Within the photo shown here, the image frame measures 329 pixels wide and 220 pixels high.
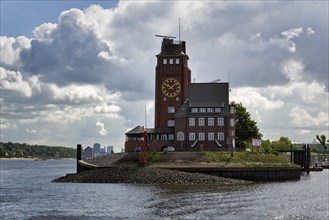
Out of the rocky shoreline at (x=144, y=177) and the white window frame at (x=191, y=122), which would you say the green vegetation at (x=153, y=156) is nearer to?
the rocky shoreline at (x=144, y=177)

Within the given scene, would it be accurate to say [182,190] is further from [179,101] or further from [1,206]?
[179,101]

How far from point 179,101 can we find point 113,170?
93.1 feet

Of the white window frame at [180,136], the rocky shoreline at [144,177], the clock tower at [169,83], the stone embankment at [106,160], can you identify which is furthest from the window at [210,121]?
the rocky shoreline at [144,177]

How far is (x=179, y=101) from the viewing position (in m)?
112

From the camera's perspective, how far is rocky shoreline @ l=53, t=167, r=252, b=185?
→ 82125 millimetres

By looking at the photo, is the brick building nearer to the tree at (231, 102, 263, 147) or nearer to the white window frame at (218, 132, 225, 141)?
the white window frame at (218, 132, 225, 141)

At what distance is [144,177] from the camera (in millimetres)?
84000

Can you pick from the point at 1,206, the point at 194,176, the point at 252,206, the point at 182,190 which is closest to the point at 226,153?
the point at 194,176

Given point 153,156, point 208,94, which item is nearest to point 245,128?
point 208,94

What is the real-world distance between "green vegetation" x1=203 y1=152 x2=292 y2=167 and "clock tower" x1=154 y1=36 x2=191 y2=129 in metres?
17.9

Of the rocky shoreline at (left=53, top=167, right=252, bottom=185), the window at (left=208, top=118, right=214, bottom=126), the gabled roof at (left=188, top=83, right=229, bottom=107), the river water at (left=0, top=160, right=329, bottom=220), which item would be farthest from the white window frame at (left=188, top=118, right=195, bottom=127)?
the river water at (left=0, top=160, right=329, bottom=220)

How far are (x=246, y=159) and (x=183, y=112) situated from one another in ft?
60.7

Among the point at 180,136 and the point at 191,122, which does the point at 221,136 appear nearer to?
the point at 191,122

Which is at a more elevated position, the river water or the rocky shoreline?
the rocky shoreline
